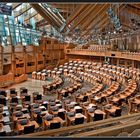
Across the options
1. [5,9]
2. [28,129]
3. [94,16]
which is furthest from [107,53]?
[28,129]

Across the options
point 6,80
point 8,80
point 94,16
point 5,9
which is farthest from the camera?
point 94,16

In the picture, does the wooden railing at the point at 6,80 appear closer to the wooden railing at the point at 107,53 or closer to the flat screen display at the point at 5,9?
the flat screen display at the point at 5,9

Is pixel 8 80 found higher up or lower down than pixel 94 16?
lower down

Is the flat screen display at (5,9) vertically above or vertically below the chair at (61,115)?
above

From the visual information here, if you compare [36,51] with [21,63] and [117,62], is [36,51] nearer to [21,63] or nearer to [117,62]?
[21,63]

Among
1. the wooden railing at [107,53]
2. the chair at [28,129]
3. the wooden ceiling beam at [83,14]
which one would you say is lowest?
the chair at [28,129]

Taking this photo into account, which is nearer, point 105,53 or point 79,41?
point 79,41

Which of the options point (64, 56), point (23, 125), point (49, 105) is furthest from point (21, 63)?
point (23, 125)

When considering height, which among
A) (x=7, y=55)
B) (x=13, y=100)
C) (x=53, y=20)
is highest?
(x=53, y=20)

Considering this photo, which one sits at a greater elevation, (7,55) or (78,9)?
(78,9)

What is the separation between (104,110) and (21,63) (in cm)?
2208

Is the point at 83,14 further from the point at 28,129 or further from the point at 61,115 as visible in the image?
the point at 28,129

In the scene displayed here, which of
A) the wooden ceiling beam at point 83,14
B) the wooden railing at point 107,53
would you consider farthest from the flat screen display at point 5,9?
the wooden railing at point 107,53

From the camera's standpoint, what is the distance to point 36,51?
39.7 m
